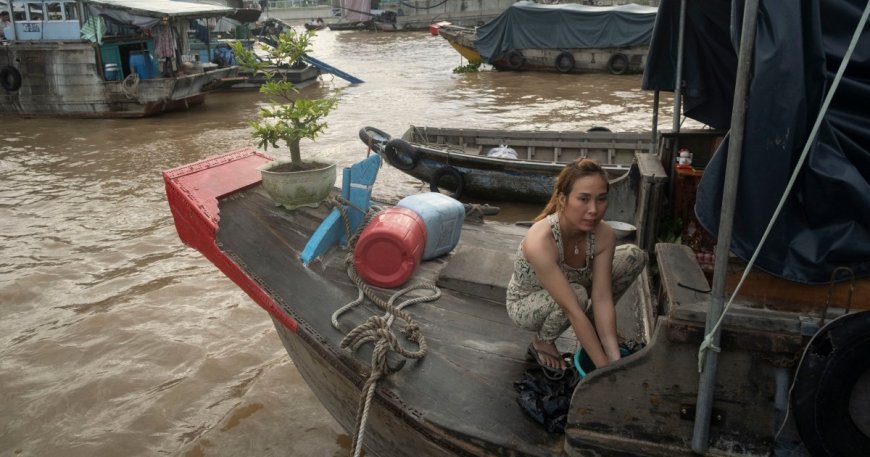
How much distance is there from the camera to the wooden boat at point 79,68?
51.4ft

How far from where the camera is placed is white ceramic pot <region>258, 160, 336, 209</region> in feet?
14.6

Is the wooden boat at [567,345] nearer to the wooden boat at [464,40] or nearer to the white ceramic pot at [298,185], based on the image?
the white ceramic pot at [298,185]

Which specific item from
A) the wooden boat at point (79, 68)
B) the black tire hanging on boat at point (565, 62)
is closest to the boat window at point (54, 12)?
the wooden boat at point (79, 68)

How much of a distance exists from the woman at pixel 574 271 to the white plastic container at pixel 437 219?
122cm

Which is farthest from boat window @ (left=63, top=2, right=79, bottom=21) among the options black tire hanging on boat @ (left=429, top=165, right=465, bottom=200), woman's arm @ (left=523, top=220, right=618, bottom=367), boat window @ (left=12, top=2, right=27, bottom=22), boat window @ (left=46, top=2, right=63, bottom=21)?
woman's arm @ (left=523, top=220, right=618, bottom=367)

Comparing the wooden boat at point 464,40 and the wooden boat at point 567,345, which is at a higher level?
the wooden boat at point 464,40

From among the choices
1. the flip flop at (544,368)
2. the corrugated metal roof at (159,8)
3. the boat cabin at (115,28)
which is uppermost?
the corrugated metal roof at (159,8)

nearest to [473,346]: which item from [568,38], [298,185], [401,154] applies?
[298,185]

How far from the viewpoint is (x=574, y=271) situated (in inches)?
109

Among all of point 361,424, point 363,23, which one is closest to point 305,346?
point 361,424

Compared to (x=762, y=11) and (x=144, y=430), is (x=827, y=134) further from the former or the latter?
(x=144, y=430)

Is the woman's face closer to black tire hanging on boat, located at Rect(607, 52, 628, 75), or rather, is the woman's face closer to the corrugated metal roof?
the corrugated metal roof

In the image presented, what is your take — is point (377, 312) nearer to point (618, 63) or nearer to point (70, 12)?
point (70, 12)

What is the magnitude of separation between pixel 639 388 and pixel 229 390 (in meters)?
3.72
